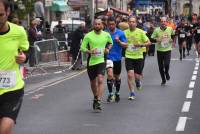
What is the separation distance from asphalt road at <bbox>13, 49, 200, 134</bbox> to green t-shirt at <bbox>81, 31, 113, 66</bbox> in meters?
0.95

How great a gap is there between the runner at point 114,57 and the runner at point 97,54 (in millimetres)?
905

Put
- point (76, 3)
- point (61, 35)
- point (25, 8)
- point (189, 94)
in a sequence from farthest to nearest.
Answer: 1. point (76, 3)
2. point (61, 35)
3. point (25, 8)
4. point (189, 94)

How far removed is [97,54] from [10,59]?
17.7 ft

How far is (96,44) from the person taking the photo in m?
11.8

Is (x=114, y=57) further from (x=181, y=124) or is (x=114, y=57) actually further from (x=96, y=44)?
(x=181, y=124)

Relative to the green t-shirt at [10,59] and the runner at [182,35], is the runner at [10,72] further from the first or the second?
the runner at [182,35]

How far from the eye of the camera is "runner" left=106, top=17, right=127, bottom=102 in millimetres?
12894

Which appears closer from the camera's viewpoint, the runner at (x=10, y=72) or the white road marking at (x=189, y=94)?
the runner at (x=10, y=72)

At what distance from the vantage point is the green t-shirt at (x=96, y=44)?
11.8 meters

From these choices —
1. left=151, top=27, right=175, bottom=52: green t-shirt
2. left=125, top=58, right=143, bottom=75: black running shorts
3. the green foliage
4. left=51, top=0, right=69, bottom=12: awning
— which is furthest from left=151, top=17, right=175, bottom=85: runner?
left=51, top=0, right=69, bottom=12: awning

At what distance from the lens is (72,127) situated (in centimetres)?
996

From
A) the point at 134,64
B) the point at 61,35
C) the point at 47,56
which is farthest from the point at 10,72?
the point at 61,35

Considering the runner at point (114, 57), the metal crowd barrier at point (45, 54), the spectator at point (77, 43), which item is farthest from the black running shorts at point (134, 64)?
the spectator at point (77, 43)

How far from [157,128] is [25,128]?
2040 mm
